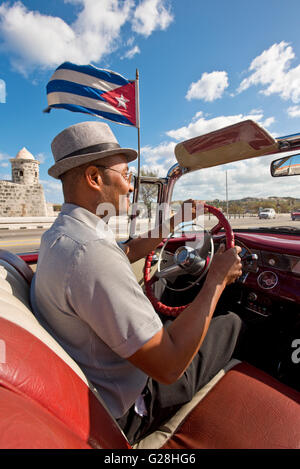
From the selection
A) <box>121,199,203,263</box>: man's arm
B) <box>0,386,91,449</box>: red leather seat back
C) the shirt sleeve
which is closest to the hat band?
the shirt sleeve

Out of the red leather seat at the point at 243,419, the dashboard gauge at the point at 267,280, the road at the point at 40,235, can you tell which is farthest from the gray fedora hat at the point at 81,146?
the dashboard gauge at the point at 267,280

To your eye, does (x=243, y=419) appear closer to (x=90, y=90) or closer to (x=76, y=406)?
(x=76, y=406)

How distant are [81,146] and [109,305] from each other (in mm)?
804

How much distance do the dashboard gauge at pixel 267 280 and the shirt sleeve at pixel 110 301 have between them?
143 cm

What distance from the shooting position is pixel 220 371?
1480mm

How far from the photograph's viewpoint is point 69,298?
912 mm

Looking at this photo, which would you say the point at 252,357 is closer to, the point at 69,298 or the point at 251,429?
the point at 251,429

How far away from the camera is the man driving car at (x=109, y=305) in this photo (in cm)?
88

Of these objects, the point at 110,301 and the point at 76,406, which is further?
the point at 110,301

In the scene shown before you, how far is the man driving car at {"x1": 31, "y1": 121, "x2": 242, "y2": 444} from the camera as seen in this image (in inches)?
34.6

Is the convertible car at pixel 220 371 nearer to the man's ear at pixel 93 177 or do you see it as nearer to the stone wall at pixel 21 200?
the man's ear at pixel 93 177

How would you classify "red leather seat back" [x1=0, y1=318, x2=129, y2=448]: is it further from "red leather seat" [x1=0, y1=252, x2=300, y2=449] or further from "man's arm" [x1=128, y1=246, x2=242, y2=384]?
"man's arm" [x1=128, y1=246, x2=242, y2=384]

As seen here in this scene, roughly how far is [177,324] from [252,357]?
118 cm

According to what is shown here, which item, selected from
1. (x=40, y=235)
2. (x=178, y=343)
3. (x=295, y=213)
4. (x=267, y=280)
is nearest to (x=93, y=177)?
(x=178, y=343)
